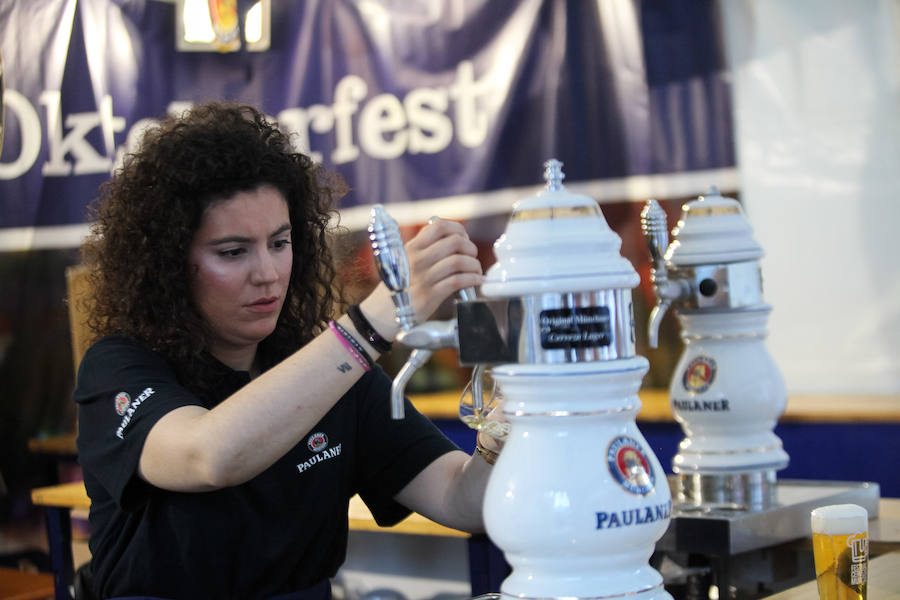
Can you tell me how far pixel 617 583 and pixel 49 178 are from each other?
3.28m

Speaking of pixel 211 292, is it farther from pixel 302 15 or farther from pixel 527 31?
pixel 302 15

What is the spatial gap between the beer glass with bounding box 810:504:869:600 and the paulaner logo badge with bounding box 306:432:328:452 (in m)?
0.71

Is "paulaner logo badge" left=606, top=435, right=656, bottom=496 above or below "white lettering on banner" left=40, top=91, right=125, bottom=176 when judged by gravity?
below

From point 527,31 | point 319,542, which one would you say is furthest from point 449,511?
point 527,31

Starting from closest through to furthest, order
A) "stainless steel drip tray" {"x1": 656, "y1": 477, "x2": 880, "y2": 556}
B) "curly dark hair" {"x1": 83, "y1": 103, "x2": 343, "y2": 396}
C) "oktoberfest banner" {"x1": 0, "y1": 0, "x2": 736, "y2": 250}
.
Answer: "stainless steel drip tray" {"x1": 656, "y1": 477, "x2": 880, "y2": 556}
"curly dark hair" {"x1": 83, "y1": 103, "x2": 343, "y2": 396}
"oktoberfest banner" {"x1": 0, "y1": 0, "x2": 736, "y2": 250}

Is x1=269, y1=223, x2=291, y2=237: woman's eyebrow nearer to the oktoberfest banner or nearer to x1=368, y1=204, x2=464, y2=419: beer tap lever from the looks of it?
x1=368, y1=204, x2=464, y2=419: beer tap lever

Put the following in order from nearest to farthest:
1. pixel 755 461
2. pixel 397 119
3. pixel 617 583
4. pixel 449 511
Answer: pixel 617 583
pixel 755 461
pixel 449 511
pixel 397 119

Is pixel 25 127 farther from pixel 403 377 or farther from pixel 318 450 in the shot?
pixel 403 377

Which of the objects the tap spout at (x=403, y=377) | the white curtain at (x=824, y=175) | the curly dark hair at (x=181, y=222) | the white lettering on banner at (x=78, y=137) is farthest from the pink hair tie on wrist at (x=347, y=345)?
the white lettering on banner at (x=78, y=137)

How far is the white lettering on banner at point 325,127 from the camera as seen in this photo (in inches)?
139

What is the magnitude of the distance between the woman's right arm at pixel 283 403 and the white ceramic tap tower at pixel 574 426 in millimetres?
187

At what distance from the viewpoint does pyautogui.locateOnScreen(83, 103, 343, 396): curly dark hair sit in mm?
1488

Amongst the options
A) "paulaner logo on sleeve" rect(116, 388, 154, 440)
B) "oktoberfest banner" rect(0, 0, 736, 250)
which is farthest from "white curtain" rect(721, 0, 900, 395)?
"paulaner logo on sleeve" rect(116, 388, 154, 440)

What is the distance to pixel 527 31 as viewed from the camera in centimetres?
329
